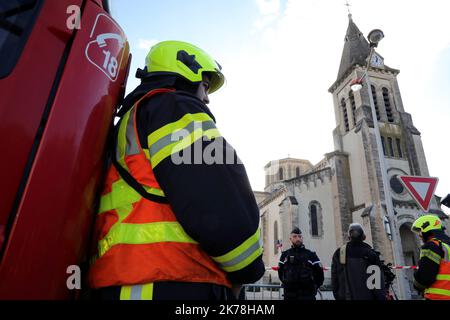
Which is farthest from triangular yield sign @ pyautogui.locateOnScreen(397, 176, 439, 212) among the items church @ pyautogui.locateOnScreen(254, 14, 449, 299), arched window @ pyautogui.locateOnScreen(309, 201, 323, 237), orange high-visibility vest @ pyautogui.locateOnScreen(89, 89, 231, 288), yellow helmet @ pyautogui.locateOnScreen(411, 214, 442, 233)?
arched window @ pyautogui.locateOnScreen(309, 201, 323, 237)

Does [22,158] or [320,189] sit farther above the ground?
[320,189]

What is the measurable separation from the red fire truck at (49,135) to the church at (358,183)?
75.2ft

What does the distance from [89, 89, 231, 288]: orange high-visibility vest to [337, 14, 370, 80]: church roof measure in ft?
99.7

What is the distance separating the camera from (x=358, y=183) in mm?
24703

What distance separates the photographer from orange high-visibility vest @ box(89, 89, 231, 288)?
1243 millimetres

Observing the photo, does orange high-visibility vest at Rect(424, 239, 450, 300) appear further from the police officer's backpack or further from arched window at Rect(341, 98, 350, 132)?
arched window at Rect(341, 98, 350, 132)

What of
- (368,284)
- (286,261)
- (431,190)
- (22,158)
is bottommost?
(22,158)

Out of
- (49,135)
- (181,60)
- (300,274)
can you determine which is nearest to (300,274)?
(300,274)

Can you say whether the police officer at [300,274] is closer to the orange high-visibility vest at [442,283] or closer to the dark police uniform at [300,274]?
the dark police uniform at [300,274]

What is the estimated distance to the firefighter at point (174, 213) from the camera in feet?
4.09
